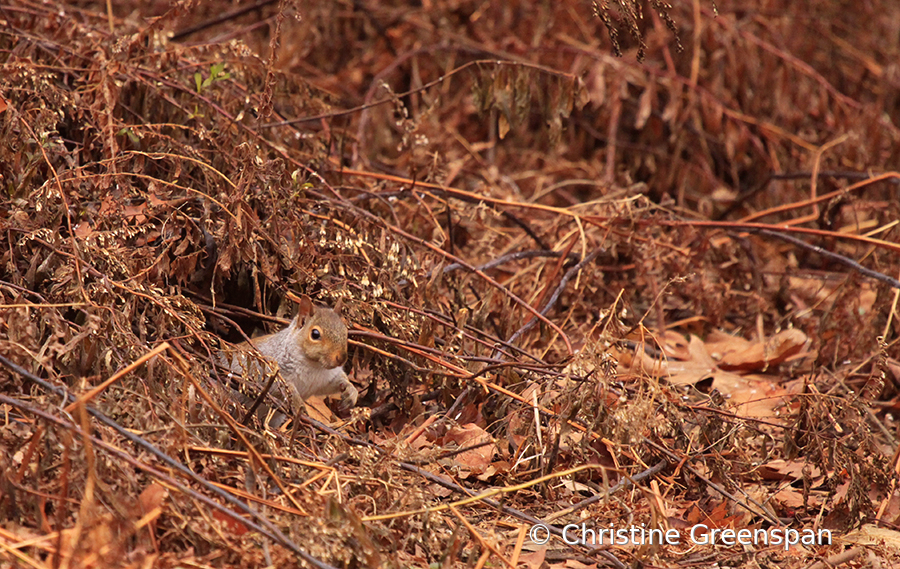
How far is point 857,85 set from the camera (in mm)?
6641

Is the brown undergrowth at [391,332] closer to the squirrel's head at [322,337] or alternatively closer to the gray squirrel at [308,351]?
the gray squirrel at [308,351]

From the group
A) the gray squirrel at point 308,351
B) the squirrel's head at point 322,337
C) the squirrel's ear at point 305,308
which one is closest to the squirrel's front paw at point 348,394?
the gray squirrel at point 308,351

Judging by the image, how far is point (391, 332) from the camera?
11.1 feet

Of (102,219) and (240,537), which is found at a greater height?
(102,219)

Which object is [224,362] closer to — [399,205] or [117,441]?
[117,441]

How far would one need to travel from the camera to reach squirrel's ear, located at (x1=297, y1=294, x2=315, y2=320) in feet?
10.1

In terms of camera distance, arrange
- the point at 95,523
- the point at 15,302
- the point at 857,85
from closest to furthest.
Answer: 1. the point at 95,523
2. the point at 15,302
3. the point at 857,85

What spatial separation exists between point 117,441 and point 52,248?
877mm

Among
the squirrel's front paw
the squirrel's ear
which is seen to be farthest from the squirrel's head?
the squirrel's front paw

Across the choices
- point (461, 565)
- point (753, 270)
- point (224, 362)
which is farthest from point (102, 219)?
point (753, 270)

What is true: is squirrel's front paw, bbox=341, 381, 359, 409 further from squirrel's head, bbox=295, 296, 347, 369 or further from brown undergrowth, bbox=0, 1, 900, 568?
squirrel's head, bbox=295, 296, 347, 369

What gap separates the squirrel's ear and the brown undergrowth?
22 centimetres

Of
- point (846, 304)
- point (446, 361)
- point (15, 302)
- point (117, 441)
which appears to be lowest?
point (846, 304)

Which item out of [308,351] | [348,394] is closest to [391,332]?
[348,394]
